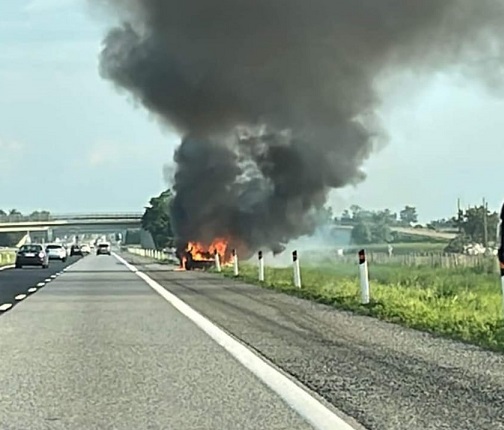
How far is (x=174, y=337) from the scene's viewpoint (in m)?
15.5

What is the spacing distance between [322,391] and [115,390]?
6.38 ft

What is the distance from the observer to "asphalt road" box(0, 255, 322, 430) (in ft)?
27.9

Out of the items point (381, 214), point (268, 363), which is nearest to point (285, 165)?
point (381, 214)

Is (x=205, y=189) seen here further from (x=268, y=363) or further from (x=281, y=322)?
(x=268, y=363)

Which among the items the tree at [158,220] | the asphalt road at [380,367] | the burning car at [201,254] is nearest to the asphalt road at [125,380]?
the asphalt road at [380,367]

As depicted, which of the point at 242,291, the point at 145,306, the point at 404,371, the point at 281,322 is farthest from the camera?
the point at 242,291

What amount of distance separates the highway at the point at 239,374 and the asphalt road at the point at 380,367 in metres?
0.01

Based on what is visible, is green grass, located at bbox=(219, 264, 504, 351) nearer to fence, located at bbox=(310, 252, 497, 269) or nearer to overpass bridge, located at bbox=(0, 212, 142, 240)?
fence, located at bbox=(310, 252, 497, 269)

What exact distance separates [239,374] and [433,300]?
11.9 meters

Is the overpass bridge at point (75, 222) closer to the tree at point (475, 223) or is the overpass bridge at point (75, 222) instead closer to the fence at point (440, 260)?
the tree at point (475, 223)

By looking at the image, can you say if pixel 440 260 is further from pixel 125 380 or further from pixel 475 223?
pixel 475 223

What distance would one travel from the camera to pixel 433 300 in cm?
2248

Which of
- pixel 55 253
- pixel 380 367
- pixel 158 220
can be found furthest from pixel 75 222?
pixel 380 367

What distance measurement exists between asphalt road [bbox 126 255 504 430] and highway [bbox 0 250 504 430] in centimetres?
1
